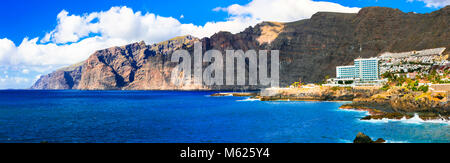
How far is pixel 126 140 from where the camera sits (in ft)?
113

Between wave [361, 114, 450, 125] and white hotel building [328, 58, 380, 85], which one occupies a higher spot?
white hotel building [328, 58, 380, 85]

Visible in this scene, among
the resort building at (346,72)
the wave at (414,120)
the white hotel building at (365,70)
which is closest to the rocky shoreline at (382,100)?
the wave at (414,120)

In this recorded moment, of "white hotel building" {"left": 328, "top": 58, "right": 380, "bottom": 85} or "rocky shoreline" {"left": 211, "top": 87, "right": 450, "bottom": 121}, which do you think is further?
"white hotel building" {"left": 328, "top": 58, "right": 380, "bottom": 85}

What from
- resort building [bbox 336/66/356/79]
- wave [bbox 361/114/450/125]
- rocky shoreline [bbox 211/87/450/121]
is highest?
resort building [bbox 336/66/356/79]

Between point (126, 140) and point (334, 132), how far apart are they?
2515 cm

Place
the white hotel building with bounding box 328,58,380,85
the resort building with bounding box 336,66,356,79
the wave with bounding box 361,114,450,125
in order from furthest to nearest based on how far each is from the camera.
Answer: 1. the resort building with bounding box 336,66,356,79
2. the white hotel building with bounding box 328,58,380,85
3. the wave with bounding box 361,114,450,125

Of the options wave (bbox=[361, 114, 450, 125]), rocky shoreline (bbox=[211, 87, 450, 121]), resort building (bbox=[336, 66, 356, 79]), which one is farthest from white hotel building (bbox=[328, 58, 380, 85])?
wave (bbox=[361, 114, 450, 125])

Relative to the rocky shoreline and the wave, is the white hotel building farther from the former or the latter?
the wave

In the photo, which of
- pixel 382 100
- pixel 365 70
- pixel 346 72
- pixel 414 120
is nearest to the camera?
pixel 414 120

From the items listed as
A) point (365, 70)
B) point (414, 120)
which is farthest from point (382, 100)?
point (365, 70)

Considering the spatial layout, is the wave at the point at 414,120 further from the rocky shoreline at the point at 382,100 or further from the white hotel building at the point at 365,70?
the white hotel building at the point at 365,70

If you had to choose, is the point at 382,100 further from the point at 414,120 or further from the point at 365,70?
the point at 365,70

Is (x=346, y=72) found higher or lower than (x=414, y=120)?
higher
